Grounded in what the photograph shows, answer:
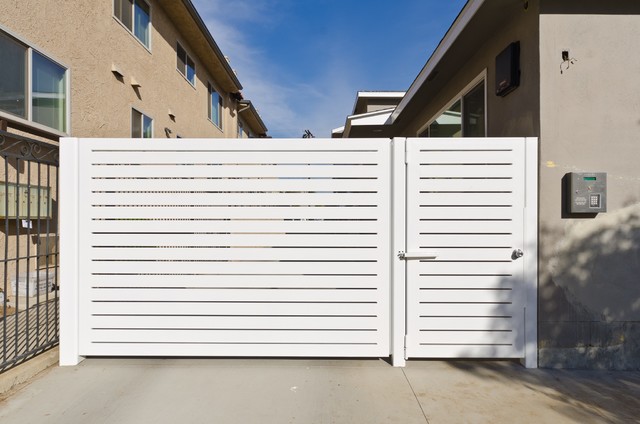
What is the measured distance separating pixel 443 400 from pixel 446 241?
4.33 feet

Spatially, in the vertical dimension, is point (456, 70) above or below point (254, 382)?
above

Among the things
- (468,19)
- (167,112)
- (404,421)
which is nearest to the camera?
(404,421)

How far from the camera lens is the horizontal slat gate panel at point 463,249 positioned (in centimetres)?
315

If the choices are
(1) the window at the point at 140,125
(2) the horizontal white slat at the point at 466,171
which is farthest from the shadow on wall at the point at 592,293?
(1) the window at the point at 140,125

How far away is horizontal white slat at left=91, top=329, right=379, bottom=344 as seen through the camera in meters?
3.20

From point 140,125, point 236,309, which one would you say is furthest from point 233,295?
point 140,125

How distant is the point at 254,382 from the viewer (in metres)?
2.90

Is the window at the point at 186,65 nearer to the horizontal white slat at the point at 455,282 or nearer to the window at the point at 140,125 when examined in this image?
the window at the point at 140,125

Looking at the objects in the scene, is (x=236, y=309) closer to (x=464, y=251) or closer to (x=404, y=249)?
(x=404, y=249)

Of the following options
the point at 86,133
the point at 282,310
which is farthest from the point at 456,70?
the point at 86,133

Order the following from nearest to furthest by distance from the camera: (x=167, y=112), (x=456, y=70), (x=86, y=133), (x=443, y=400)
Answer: (x=443, y=400), (x=456, y=70), (x=86, y=133), (x=167, y=112)

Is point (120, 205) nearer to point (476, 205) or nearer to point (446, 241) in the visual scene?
point (446, 241)

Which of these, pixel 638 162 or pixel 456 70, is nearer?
pixel 638 162

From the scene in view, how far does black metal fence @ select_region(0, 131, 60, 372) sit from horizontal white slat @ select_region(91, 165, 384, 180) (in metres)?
0.54
